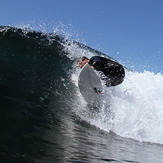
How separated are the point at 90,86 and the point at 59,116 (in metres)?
3.17

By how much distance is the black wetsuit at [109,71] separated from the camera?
30.8 ft

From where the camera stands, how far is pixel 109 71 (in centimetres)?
941

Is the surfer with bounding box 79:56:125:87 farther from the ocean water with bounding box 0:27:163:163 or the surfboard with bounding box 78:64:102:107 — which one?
the ocean water with bounding box 0:27:163:163

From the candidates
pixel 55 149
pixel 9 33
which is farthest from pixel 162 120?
pixel 9 33

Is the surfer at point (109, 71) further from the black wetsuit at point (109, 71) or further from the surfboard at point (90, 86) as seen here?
the surfboard at point (90, 86)

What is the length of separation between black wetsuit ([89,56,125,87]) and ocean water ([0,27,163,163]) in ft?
2.30

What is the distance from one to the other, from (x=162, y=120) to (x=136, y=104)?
1264 mm

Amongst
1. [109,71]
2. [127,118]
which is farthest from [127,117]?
[109,71]

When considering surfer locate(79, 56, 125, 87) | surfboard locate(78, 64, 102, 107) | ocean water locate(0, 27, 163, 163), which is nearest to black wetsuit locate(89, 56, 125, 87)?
surfer locate(79, 56, 125, 87)

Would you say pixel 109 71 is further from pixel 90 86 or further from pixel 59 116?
pixel 59 116

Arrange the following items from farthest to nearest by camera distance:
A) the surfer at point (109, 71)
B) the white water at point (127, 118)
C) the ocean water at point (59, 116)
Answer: the surfer at point (109, 71), the white water at point (127, 118), the ocean water at point (59, 116)

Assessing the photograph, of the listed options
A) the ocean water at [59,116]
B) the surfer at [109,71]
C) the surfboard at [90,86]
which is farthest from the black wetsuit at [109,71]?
the ocean water at [59,116]

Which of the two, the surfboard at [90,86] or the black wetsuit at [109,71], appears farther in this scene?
the black wetsuit at [109,71]

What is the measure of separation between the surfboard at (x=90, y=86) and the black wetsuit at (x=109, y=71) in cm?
30
